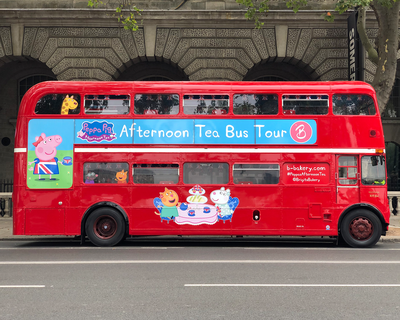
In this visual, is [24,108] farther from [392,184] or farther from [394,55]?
[392,184]

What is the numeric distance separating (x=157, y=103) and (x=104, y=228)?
327cm

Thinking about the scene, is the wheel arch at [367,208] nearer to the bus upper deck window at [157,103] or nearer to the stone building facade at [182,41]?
the bus upper deck window at [157,103]

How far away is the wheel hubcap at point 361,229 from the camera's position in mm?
11469

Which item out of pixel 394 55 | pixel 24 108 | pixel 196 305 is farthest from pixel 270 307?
pixel 394 55

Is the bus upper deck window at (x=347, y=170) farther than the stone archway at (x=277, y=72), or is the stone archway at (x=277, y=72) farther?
the stone archway at (x=277, y=72)

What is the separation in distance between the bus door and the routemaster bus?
0.08ft

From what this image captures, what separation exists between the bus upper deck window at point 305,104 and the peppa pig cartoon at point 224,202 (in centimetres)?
239

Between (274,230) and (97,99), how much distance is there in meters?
5.22

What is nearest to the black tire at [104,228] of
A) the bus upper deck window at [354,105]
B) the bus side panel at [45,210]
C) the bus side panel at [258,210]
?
the bus side panel at [45,210]

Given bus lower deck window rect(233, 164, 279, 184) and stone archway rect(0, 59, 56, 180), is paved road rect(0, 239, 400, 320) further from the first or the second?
stone archway rect(0, 59, 56, 180)

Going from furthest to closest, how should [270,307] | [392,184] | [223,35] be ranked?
[392,184] → [223,35] → [270,307]

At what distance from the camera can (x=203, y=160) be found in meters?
11.5

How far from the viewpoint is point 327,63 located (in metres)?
20.0

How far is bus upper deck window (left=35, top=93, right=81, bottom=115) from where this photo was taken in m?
11.6
